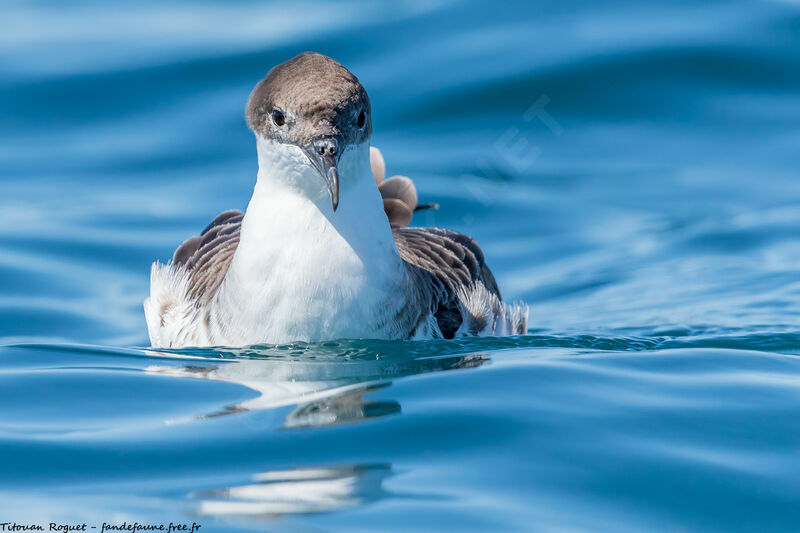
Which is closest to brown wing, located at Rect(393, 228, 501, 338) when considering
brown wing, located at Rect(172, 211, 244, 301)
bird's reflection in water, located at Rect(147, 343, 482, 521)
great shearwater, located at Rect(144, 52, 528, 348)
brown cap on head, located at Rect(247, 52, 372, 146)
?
great shearwater, located at Rect(144, 52, 528, 348)

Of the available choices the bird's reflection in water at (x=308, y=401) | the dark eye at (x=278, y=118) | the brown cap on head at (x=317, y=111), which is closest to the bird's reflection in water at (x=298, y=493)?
the bird's reflection in water at (x=308, y=401)

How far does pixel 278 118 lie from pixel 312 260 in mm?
681

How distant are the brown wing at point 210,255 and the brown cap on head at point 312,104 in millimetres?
1185

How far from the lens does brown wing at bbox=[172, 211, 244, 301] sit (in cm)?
651

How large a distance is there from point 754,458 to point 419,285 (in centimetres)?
212

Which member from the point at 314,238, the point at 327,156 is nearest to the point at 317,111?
the point at 327,156

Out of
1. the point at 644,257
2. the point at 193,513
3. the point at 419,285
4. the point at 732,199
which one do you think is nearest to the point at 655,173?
the point at 732,199

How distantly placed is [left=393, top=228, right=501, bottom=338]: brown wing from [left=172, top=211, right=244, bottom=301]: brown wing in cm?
97

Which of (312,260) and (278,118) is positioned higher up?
(278,118)

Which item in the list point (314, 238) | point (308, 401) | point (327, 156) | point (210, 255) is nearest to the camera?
point (308, 401)

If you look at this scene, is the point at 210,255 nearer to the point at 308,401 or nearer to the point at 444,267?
the point at 444,267

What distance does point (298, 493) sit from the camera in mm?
4094

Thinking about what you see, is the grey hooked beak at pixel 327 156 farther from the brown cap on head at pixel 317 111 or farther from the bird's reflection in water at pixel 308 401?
the bird's reflection in water at pixel 308 401

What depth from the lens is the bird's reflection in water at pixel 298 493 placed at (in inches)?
156
